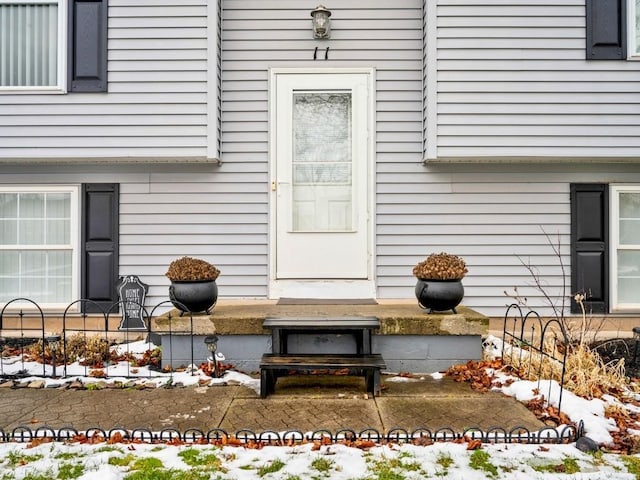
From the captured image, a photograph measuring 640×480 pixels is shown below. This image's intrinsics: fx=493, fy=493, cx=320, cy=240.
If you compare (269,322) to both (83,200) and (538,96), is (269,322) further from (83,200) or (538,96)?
(538,96)

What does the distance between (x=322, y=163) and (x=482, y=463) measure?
389 cm

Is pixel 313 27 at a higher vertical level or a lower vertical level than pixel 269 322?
higher

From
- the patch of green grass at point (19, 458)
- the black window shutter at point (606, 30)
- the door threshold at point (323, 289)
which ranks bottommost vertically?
the patch of green grass at point (19, 458)

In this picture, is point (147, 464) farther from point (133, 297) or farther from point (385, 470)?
point (133, 297)

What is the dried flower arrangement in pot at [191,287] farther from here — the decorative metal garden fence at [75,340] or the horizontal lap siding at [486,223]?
the horizontal lap siding at [486,223]

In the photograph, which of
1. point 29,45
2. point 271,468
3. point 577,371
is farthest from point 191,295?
point 29,45

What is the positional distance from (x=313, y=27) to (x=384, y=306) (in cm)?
333

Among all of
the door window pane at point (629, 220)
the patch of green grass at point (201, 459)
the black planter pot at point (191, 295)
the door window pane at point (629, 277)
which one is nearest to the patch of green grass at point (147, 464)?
the patch of green grass at point (201, 459)

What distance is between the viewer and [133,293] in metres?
5.81

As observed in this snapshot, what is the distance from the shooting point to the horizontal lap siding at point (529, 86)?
5.39m

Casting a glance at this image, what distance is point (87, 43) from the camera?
5527 millimetres

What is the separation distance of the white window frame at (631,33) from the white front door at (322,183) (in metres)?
2.85

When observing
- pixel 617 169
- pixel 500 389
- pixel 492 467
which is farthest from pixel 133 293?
pixel 617 169

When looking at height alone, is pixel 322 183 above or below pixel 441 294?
above
